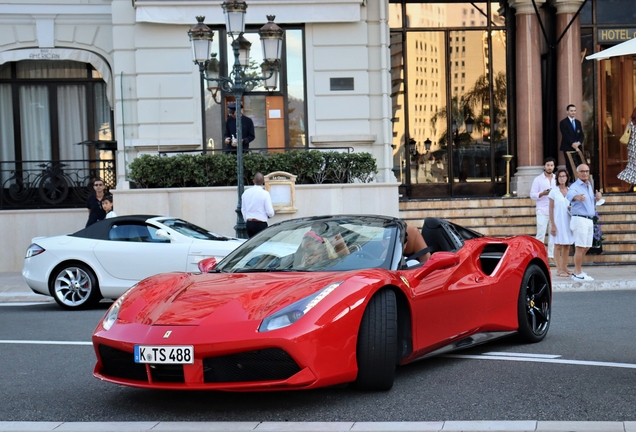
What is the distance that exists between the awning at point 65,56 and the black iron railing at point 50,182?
1640 millimetres

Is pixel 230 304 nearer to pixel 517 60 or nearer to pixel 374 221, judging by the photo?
pixel 374 221

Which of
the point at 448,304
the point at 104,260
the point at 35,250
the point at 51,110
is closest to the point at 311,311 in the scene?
the point at 448,304

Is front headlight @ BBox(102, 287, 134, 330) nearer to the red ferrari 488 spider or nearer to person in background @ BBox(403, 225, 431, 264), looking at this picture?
the red ferrari 488 spider

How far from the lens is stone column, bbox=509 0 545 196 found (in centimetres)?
2120

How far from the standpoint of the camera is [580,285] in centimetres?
1408

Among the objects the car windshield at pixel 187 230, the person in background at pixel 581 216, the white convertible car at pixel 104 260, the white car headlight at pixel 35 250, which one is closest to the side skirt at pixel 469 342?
the white convertible car at pixel 104 260

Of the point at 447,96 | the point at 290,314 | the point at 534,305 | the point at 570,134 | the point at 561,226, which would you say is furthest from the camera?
the point at 447,96

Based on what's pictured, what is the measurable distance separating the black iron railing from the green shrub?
271 cm

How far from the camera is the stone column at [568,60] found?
69.6ft

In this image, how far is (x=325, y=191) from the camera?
1773 centimetres

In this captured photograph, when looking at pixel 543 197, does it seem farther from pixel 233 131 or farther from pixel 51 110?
pixel 51 110

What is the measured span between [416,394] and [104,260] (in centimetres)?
753

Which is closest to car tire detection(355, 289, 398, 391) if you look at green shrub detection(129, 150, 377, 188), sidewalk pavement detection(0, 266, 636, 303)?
sidewalk pavement detection(0, 266, 636, 303)

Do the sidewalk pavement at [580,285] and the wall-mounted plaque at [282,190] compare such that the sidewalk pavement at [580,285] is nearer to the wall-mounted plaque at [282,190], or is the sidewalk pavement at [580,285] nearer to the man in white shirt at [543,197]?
the man in white shirt at [543,197]
